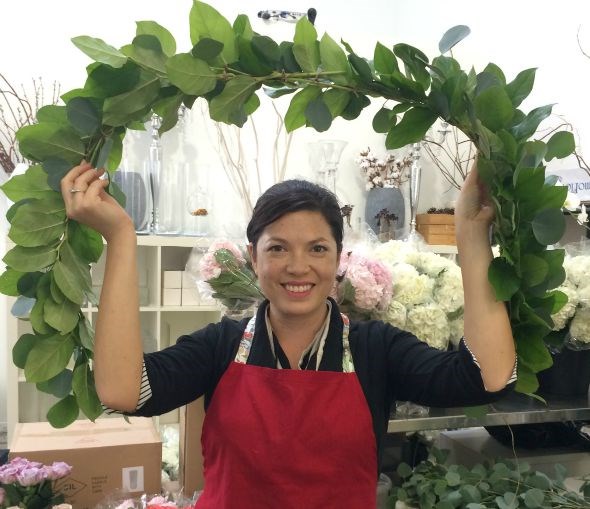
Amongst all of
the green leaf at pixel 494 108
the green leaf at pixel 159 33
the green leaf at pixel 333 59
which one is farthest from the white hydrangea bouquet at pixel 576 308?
the green leaf at pixel 159 33

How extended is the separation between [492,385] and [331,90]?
0.53m

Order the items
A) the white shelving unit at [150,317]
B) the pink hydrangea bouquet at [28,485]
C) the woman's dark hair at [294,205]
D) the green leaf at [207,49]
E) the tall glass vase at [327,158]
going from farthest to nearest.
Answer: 1. the tall glass vase at [327,158]
2. the white shelving unit at [150,317]
3. the pink hydrangea bouquet at [28,485]
4. the woman's dark hair at [294,205]
5. the green leaf at [207,49]

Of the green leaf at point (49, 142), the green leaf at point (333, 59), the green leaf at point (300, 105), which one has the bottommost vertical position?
the green leaf at point (49, 142)

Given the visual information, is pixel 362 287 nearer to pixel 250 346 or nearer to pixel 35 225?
pixel 250 346

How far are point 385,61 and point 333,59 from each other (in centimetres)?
8

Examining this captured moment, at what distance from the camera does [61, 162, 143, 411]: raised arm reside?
2.77 ft

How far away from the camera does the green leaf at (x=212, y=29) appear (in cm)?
84

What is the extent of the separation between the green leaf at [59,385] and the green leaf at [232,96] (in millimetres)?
464

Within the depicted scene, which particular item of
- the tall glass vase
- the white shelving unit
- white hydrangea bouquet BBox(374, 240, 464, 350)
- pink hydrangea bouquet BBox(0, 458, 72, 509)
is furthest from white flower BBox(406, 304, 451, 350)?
the tall glass vase

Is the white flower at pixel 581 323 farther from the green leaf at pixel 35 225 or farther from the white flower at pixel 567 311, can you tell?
the green leaf at pixel 35 225

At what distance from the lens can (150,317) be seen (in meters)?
2.84

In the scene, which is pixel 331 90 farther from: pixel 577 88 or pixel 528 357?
pixel 577 88

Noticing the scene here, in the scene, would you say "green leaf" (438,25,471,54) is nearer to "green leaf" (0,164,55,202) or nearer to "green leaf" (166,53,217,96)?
"green leaf" (166,53,217,96)

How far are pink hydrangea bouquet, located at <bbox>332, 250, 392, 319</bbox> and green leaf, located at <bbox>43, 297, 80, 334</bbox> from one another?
58 centimetres
